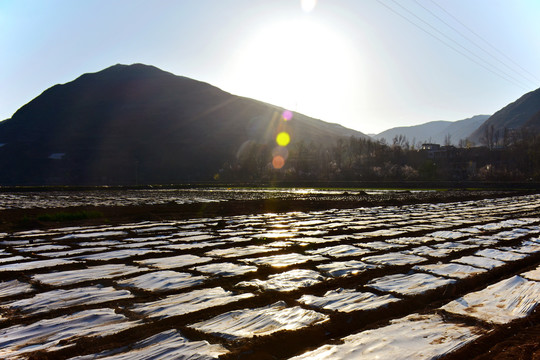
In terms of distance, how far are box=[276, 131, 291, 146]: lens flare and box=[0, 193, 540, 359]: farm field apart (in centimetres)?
12719

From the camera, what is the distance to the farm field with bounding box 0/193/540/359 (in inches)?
117

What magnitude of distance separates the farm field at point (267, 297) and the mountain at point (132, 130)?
78.7m

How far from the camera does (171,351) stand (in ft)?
9.39

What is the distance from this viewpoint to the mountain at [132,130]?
10250cm

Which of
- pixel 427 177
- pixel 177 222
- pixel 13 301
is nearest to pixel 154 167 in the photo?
pixel 427 177

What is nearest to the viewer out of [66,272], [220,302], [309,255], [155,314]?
[155,314]

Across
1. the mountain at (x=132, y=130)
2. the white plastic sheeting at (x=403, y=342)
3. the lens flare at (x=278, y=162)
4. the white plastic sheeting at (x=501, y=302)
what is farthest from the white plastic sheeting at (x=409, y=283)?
the mountain at (x=132, y=130)

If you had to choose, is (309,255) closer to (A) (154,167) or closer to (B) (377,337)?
(B) (377,337)

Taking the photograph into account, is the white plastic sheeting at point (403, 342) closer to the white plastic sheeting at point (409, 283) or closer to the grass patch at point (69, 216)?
the white plastic sheeting at point (409, 283)

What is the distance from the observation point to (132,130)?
398 feet

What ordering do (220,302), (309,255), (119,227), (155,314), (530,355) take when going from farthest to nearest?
(119,227), (309,255), (220,302), (155,314), (530,355)

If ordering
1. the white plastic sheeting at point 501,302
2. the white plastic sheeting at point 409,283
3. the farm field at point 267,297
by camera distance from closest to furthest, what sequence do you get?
the farm field at point 267,297 < the white plastic sheeting at point 501,302 < the white plastic sheeting at point 409,283

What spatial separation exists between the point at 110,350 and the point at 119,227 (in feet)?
25.4

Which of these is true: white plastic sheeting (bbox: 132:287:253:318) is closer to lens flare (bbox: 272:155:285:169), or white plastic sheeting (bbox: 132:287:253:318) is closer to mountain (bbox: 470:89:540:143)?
lens flare (bbox: 272:155:285:169)
